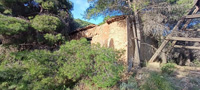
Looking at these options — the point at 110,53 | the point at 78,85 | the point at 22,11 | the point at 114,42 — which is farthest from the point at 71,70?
the point at 22,11

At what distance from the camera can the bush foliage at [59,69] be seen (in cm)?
287

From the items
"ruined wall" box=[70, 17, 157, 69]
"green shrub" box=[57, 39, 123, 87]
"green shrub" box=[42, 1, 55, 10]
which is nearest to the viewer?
"green shrub" box=[57, 39, 123, 87]

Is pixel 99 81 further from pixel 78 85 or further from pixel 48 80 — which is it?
pixel 48 80

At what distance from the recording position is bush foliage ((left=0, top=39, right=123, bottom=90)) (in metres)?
2.87

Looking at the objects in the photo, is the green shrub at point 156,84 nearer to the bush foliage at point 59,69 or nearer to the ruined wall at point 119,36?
the bush foliage at point 59,69

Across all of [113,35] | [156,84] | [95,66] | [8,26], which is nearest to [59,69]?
[95,66]

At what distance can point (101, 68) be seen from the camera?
298 cm

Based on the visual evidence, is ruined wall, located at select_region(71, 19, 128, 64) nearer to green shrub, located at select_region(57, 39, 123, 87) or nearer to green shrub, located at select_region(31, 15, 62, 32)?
green shrub, located at select_region(57, 39, 123, 87)

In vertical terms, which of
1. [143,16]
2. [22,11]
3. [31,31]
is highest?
[22,11]

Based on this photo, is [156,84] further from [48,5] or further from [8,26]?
[48,5]

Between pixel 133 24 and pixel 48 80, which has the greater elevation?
pixel 133 24

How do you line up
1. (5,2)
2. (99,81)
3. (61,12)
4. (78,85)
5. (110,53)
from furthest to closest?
(61,12) < (5,2) < (78,85) < (110,53) < (99,81)

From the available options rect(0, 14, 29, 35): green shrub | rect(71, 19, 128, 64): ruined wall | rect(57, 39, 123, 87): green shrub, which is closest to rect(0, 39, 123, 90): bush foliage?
rect(57, 39, 123, 87): green shrub

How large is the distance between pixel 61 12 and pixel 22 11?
249 centimetres
